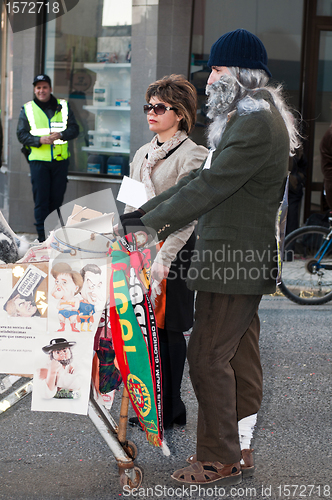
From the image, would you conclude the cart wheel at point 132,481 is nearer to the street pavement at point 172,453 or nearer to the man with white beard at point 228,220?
the street pavement at point 172,453

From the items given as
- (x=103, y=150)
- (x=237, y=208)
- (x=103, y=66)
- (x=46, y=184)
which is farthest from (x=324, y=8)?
(x=237, y=208)

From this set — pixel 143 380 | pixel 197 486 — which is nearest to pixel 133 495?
pixel 197 486

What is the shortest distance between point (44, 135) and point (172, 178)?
17.3 ft

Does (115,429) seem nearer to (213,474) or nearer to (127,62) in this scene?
(213,474)

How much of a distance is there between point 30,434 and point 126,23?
7521mm

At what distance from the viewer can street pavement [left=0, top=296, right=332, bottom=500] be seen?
9.17 ft

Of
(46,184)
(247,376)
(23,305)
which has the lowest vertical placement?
(247,376)

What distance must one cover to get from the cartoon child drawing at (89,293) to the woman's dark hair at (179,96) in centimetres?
138

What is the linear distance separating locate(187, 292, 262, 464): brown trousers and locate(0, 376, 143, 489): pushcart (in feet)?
1.04

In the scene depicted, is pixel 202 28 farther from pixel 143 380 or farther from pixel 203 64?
pixel 143 380

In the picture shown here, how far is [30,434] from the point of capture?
11.0ft

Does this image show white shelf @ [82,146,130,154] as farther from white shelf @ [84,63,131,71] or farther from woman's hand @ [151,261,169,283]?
woman's hand @ [151,261,169,283]

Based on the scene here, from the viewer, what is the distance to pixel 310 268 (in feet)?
21.6

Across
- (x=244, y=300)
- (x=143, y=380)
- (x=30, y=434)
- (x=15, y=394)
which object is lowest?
(x=30, y=434)
